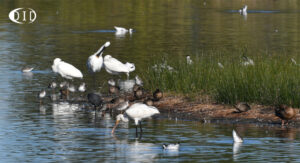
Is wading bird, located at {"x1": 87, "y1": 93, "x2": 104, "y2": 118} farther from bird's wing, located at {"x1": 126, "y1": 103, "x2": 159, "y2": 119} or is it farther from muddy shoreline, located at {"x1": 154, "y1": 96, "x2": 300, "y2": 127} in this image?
bird's wing, located at {"x1": 126, "y1": 103, "x2": 159, "y2": 119}

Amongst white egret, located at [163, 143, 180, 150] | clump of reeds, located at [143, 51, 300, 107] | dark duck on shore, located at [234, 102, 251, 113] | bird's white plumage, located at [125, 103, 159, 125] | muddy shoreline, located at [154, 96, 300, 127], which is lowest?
white egret, located at [163, 143, 180, 150]

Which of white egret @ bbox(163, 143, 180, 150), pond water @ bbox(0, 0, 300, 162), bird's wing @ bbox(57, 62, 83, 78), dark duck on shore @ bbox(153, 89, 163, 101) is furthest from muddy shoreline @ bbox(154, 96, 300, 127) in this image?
bird's wing @ bbox(57, 62, 83, 78)

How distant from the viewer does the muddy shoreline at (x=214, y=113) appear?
21.1 metres

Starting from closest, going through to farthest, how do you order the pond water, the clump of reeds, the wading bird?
the pond water < the clump of reeds < the wading bird

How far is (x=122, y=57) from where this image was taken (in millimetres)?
40094

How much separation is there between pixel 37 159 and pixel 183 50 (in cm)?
2772

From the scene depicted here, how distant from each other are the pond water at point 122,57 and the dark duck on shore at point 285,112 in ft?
1.17

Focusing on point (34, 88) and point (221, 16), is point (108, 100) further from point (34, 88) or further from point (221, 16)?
point (221, 16)

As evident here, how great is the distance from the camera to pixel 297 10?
83250 mm

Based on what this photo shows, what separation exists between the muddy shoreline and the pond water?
0.69 m

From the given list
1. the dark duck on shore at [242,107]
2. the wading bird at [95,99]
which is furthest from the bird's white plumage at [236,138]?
the wading bird at [95,99]

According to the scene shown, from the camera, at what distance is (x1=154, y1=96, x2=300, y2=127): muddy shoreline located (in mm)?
21141

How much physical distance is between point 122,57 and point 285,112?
20.9 meters

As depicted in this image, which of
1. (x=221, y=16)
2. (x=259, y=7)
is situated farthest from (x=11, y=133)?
(x=259, y=7)
